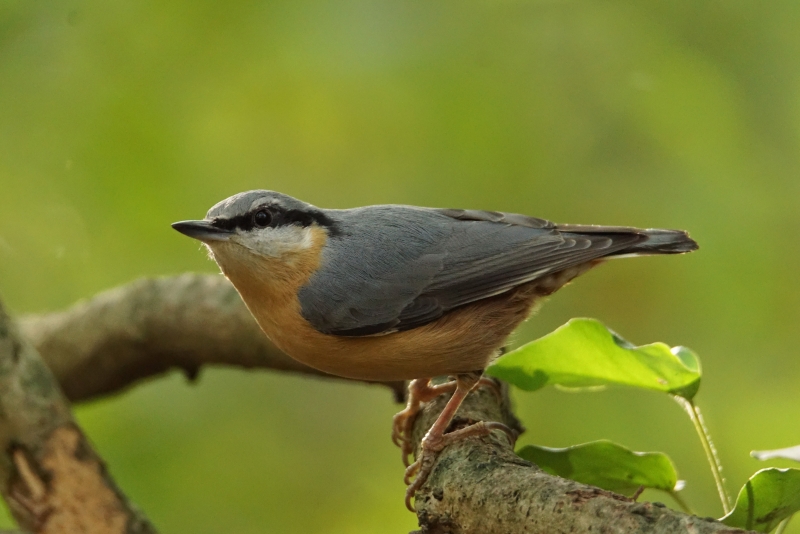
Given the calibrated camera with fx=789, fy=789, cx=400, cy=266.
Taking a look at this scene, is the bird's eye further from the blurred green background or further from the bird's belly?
the blurred green background

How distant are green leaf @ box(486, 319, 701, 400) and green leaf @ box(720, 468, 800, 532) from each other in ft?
0.90

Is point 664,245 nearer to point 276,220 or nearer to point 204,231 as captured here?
point 276,220

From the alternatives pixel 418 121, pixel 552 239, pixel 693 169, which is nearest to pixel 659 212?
pixel 693 169

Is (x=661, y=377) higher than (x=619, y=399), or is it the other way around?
(x=661, y=377)

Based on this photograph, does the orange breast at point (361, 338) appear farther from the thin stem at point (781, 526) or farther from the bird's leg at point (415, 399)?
the thin stem at point (781, 526)

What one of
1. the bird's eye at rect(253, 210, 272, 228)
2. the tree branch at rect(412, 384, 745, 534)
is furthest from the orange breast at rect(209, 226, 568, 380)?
the tree branch at rect(412, 384, 745, 534)

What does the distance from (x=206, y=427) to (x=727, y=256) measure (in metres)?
3.01

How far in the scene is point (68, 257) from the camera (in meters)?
4.57

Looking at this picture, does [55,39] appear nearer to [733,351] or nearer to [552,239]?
[552,239]

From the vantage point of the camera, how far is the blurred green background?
409cm

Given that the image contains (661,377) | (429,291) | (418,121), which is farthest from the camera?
(418,121)

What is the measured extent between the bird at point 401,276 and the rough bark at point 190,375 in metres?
0.24

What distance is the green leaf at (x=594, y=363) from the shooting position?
1.77 metres

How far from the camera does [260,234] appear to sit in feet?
8.68
